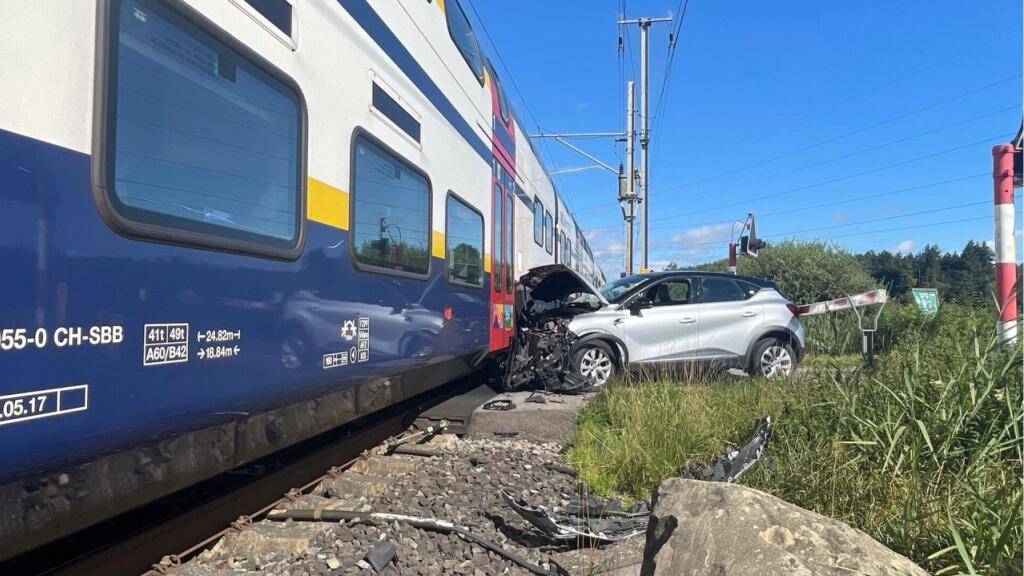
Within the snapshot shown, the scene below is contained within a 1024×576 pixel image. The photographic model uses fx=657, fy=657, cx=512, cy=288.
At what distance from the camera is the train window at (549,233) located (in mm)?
12492

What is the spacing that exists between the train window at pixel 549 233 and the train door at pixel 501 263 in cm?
363

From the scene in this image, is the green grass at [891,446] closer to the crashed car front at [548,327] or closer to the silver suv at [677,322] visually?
the crashed car front at [548,327]

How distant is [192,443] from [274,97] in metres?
1.57

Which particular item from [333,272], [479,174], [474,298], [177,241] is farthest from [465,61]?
[177,241]

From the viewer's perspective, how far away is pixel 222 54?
2689 millimetres

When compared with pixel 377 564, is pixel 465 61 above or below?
above

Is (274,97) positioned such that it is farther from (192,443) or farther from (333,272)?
(192,443)

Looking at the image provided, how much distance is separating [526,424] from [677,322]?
3313mm

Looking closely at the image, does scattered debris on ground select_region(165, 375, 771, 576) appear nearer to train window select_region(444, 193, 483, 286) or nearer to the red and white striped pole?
train window select_region(444, 193, 483, 286)

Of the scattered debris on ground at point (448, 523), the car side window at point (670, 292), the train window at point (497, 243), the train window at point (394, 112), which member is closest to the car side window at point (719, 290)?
the car side window at point (670, 292)

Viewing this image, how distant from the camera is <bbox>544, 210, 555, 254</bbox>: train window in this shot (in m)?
12.5

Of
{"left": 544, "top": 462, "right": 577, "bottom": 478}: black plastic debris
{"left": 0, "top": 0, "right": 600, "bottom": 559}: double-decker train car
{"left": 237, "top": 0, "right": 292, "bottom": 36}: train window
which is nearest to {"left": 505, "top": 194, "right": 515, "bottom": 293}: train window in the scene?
{"left": 0, "top": 0, "right": 600, "bottom": 559}: double-decker train car

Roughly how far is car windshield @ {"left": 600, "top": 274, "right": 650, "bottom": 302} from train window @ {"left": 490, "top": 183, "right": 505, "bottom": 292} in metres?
1.71

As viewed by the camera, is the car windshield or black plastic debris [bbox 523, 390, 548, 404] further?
the car windshield
